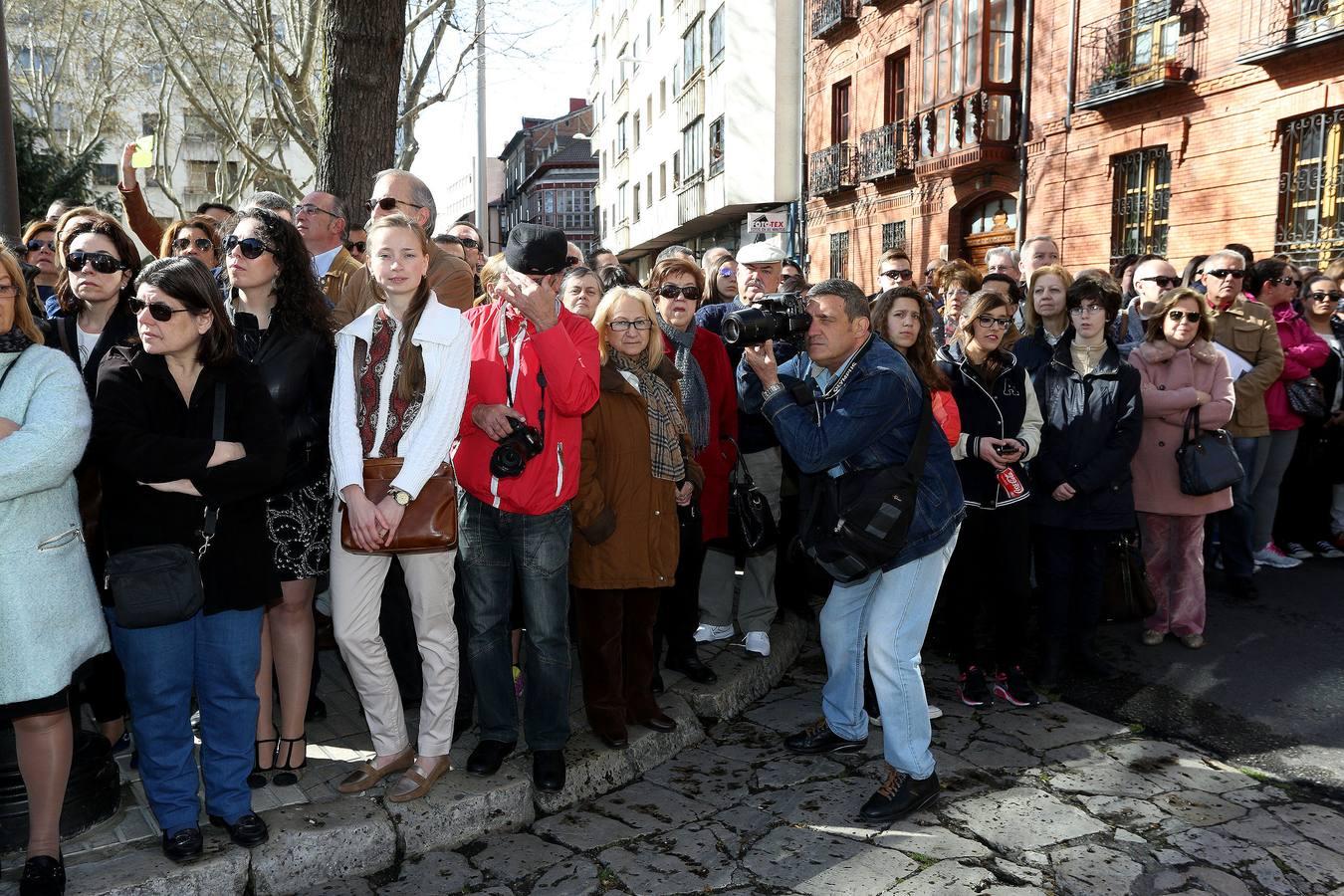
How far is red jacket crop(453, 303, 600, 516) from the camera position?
3.79m

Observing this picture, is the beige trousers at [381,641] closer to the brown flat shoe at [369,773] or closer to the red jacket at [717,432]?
the brown flat shoe at [369,773]

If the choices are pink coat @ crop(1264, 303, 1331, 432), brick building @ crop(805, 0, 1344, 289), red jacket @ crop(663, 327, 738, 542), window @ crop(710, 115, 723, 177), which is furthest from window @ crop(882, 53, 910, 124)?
red jacket @ crop(663, 327, 738, 542)

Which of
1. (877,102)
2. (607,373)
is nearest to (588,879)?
(607,373)

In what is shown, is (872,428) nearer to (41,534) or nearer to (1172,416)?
(41,534)

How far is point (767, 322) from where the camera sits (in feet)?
12.5

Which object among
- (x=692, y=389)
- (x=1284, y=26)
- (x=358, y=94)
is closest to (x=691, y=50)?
(x=1284, y=26)

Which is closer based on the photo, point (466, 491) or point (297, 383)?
point (297, 383)

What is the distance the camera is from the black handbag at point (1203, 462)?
571 centimetres

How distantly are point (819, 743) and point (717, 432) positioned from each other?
1.70 metres

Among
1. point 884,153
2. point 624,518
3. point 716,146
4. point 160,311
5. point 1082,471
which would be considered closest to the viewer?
point 160,311

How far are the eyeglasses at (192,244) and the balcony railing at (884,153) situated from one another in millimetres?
17589

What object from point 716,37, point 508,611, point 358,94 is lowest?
point 508,611

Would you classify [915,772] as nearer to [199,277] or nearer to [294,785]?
[294,785]

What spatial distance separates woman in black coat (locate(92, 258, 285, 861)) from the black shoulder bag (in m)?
0.14
